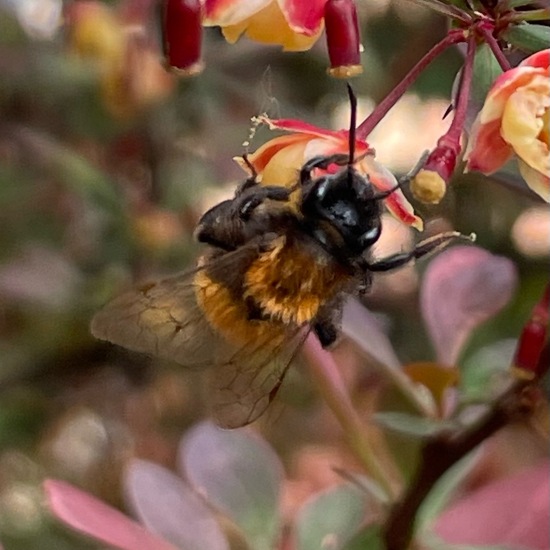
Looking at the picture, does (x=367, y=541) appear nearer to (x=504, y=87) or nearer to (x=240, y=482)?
(x=240, y=482)

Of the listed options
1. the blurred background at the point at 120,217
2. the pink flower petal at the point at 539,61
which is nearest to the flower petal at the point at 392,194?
the pink flower petal at the point at 539,61

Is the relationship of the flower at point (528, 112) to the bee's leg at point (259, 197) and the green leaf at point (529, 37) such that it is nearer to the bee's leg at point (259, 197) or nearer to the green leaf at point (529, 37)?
the green leaf at point (529, 37)

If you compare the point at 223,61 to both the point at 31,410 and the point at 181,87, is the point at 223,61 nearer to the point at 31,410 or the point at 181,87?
the point at 181,87

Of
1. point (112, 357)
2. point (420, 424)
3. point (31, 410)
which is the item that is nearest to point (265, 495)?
point (420, 424)

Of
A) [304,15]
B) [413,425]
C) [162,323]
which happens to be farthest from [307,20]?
[413,425]

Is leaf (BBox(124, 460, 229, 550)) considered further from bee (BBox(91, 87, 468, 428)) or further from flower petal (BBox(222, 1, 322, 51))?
flower petal (BBox(222, 1, 322, 51))

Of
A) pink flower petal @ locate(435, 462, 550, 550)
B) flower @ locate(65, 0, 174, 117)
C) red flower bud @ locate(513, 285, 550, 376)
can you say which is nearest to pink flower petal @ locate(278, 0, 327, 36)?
red flower bud @ locate(513, 285, 550, 376)
